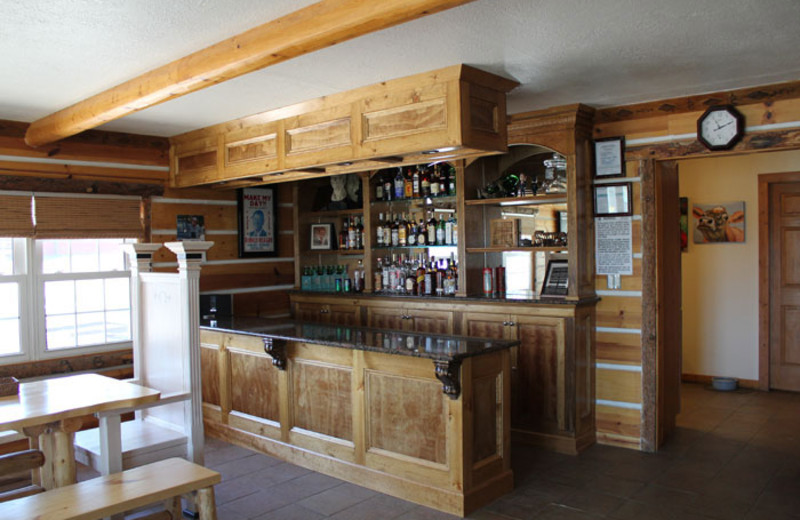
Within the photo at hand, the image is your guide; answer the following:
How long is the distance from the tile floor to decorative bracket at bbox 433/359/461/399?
717 millimetres

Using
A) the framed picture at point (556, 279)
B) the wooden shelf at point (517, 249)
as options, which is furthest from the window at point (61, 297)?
the framed picture at point (556, 279)

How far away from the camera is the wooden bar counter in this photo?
3631 mm

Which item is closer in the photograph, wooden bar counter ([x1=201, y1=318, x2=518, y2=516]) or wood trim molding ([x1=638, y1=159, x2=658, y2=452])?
wooden bar counter ([x1=201, y1=318, x2=518, y2=516])

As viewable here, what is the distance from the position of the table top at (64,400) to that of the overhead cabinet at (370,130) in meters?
1.93

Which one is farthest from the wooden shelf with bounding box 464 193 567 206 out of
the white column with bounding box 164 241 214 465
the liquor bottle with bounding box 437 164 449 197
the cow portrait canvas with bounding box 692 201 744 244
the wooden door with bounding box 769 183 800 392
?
the wooden door with bounding box 769 183 800 392

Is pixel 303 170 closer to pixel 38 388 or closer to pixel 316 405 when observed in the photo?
pixel 316 405

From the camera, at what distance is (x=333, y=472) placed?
13.9 feet

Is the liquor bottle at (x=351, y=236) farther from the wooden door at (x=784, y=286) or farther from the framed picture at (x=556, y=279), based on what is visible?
the wooden door at (x=784, y=286)

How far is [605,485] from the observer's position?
4.05 meters

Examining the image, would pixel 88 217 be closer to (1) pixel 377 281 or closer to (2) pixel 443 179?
(1) pixel 377 281

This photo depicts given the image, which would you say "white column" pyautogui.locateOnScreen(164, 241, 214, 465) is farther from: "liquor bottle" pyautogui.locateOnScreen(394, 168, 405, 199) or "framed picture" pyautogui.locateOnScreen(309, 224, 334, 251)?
"framed picture" pyautogui.locateOnScreen(309, 224, 334, 251)

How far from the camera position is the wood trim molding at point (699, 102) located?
4.14m

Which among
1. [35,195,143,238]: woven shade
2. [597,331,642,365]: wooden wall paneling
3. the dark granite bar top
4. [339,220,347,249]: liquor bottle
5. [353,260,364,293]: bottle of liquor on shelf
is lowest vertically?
[597,331,642,365]: wooden wall paneling

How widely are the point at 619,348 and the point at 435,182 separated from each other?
206 centimetres
